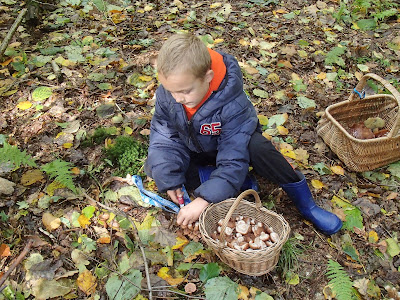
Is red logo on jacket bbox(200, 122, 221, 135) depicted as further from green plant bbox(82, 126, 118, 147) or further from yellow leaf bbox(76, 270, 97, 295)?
yellow leaf bbox(76, 270, 97, 295)

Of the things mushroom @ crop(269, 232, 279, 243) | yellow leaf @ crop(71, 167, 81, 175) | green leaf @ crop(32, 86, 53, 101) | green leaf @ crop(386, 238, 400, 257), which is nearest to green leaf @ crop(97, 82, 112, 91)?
green leaf @ crop(32, 86, 53, 101)

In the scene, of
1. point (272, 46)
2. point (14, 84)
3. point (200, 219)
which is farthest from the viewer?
point (272, 46)

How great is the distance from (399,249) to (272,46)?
105 inches

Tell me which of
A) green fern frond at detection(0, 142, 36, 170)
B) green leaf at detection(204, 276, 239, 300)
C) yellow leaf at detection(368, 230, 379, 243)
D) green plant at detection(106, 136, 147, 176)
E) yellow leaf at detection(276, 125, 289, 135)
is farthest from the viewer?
yellow leaf at detection(276, 125, 289, 135)

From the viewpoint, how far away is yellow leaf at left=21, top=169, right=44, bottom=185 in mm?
Result: 2633

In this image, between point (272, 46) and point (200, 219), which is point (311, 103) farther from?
point (200, 219)

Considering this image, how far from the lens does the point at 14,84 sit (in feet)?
11.1

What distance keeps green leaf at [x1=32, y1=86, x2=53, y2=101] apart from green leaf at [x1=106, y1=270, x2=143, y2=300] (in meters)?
1.92

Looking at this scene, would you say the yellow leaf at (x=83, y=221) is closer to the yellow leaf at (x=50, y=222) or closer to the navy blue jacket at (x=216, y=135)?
the yellow leaf at (x=50, y=222)

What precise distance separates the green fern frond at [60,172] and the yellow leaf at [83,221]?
196mm

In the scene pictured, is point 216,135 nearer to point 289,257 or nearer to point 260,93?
point 289,257

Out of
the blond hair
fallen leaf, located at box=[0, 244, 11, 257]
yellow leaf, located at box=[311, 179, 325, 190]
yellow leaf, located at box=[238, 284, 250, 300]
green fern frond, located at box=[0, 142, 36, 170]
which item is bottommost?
yellow leaf, located at box=[311, 179, 325, 190]

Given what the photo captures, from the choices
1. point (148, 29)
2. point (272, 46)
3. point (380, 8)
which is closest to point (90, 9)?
point (148, 29)

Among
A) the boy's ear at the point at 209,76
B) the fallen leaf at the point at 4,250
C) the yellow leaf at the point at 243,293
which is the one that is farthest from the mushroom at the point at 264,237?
the fallen leaf at the point at 4,250
